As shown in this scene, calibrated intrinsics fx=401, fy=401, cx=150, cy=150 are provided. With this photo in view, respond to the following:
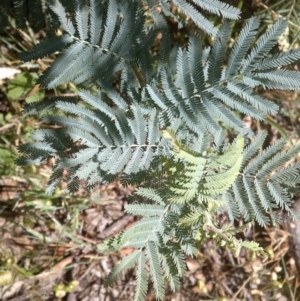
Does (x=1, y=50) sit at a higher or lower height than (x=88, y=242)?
higher

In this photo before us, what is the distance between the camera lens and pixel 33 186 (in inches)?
106

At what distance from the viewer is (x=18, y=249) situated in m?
2.71

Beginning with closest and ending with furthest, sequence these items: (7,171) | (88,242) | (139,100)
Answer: (139,100) < (7,171) < (88,242)

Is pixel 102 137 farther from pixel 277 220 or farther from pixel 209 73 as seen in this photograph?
pixel 277 220

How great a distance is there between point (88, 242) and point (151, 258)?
1163 mm

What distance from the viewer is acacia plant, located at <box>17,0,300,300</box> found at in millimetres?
1632

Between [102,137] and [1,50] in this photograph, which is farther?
[1,50]

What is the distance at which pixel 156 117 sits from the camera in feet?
5.64

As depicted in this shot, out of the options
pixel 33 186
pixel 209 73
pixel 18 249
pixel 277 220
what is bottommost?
pixel 18 249

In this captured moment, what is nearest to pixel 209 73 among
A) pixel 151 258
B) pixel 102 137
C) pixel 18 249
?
pixel 102 137

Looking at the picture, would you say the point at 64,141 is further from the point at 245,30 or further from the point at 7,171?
the point at 7,171

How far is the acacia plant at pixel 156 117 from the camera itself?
A: 1632 millimetres

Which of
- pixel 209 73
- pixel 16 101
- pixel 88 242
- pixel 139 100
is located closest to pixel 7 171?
pixel 16 101

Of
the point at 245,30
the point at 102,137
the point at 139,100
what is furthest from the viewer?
the point at 139,100
